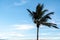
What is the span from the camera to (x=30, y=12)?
29469 mm

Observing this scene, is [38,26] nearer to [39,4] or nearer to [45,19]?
[45,19]

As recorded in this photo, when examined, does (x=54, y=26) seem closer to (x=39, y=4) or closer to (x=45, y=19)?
(x=45, y=19)

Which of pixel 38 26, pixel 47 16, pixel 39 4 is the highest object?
pixel 39 4

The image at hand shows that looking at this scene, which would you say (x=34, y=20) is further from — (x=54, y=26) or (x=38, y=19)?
(x=54, y=26)

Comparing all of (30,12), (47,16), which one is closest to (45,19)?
(47,16)

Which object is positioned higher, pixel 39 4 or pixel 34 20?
pixel 39 4

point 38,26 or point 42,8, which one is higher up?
point 42,8

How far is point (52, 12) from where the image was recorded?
2931cm

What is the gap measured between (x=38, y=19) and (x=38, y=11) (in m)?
1.41

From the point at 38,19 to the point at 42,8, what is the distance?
2179 millimetres

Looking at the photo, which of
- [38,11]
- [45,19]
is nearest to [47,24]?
[45,19]

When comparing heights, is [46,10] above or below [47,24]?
above

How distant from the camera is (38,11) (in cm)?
2912

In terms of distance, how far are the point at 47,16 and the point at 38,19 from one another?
65.7 inches
